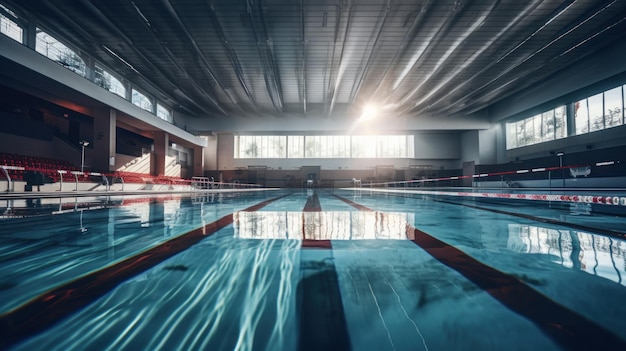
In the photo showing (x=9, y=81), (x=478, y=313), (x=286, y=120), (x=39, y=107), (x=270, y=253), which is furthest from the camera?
(x=286, y=120)

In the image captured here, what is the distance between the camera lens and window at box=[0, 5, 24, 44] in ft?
27.6

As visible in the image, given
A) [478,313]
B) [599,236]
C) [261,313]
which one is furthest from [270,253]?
Result: [599,236]

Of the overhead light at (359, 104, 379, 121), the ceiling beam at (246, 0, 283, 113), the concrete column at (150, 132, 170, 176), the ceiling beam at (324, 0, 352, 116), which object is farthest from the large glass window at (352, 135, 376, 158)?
the concrete column at (150, 132, 170, 176)

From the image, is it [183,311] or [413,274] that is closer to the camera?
[183,311]

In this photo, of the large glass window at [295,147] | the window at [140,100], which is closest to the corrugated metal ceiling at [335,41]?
the window at [140,100]

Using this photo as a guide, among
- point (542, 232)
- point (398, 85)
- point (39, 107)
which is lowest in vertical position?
point (542, 232)

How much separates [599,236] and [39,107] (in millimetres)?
20863

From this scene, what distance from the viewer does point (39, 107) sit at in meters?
13.6

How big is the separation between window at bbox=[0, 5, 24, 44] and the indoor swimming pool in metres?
12.4

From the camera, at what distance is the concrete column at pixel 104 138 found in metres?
12.8

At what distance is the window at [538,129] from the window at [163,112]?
1063 inches

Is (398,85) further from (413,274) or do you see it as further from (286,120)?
(413,274)

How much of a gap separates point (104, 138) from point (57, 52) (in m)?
3.99

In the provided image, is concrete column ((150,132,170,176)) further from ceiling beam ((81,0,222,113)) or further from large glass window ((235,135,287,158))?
large glass window ((235,135,287,158))
